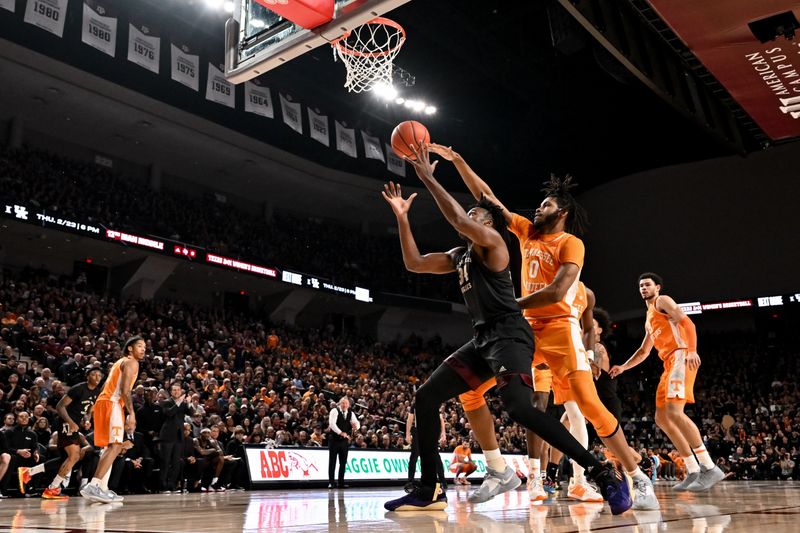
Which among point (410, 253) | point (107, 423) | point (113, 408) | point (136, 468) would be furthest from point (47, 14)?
point (410, 253)

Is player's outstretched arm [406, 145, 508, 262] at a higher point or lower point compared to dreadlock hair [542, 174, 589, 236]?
lower

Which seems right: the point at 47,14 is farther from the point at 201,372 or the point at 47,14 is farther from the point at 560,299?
the point at 560,299

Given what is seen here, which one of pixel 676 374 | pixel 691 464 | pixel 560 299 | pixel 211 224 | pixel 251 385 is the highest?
pixel 211 224

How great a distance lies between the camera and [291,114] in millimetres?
21453

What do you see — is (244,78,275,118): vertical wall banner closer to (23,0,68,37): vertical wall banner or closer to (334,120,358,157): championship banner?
(334,120,358,157): championship banner

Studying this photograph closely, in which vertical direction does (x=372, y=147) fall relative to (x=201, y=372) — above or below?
above

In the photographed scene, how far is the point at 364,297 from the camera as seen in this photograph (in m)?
26.9

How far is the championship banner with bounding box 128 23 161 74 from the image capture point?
57.3ft

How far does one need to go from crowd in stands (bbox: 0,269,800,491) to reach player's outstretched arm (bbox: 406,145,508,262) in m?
7.49

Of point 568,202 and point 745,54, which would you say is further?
point 745,54

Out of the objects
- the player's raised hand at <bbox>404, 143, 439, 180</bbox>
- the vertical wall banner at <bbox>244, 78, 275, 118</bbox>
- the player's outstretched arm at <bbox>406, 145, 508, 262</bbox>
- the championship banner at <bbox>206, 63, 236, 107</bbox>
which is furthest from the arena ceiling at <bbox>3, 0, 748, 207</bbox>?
the player's outstretched arm at <bbox>406, 145, 508, 262</bbox>

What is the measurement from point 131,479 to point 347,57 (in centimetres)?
699

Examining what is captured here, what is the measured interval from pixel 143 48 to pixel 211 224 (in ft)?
24.9

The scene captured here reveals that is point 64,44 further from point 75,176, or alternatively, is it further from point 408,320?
point 408,320
